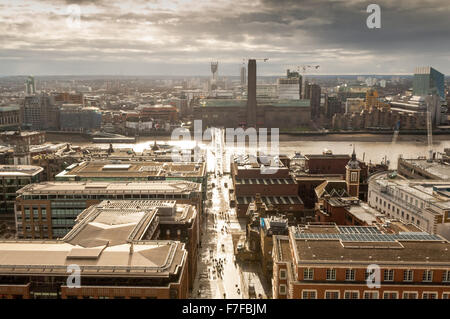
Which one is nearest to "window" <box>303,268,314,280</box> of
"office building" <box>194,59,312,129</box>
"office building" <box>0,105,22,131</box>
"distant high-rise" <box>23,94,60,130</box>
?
"office building" <box>194,59,312,129</box>

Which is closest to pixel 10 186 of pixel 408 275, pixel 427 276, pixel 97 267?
pixel 97 267

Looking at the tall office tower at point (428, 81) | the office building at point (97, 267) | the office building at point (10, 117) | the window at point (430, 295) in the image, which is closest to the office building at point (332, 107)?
the tall office tower at point (428, 81)

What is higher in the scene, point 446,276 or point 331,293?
point 446,276

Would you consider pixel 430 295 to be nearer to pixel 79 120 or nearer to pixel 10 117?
pixel 79 120

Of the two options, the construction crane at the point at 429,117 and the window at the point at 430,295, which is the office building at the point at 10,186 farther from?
the construction crane at the point at 429,117

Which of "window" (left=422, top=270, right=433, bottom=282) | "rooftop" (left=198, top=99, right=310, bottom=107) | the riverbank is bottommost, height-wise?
the riverbank

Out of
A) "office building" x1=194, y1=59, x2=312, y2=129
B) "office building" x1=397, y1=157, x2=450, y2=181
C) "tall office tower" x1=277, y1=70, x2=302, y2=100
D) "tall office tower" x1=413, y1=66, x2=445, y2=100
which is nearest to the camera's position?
"office building" x1=397, y1=157, x2=450, y2=181

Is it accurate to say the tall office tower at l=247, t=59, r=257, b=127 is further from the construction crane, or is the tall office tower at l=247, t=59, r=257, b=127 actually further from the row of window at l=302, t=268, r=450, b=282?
the row of window at l=302, t=268, r=450, b=282

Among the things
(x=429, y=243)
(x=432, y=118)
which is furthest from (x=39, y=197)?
(x=432, y=118)

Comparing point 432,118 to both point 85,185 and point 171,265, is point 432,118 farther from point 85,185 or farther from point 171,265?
point 171,265
